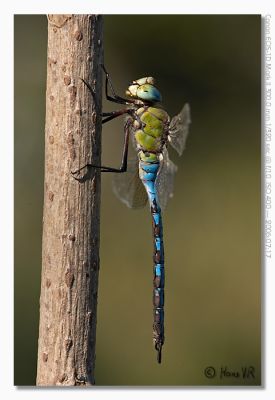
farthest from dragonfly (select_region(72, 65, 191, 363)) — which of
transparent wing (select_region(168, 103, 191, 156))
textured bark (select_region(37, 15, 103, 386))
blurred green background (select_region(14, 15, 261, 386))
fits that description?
blurred green background (select_region(14, 15, 261, 386))

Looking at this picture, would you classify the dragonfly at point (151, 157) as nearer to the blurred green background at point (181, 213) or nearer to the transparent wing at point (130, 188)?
the transparent wing at point (130, 188)

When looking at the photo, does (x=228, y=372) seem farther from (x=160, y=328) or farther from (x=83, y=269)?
(x=83, y=269)

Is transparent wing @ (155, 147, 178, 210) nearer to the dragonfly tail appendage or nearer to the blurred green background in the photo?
the dragonfly tail appendage

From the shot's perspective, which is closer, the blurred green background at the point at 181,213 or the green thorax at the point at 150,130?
the green thorax at the point at 150,130

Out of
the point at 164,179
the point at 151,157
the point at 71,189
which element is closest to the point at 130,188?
the point at 164,179

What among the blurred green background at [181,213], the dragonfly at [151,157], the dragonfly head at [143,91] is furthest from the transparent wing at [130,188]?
the blurred green background at [181,213]
